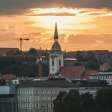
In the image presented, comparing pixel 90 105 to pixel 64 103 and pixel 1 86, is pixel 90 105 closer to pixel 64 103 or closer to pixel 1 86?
pixel 64 103

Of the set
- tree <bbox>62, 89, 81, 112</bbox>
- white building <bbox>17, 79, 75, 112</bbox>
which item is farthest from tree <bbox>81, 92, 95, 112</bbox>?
white building <bbox>17, 79, 75, 112</bbox>

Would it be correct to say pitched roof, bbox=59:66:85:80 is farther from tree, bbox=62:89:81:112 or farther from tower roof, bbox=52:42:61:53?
tree, bbox=62:89:81:112

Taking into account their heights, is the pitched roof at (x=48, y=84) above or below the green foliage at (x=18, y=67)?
above

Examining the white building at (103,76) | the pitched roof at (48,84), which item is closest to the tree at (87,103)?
the pitched roof at (48,84)

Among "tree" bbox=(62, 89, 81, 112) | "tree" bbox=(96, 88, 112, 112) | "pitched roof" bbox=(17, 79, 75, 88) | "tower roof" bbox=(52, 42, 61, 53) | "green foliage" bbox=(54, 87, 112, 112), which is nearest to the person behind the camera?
"tree" bbox=(62, 89, 81, 112)

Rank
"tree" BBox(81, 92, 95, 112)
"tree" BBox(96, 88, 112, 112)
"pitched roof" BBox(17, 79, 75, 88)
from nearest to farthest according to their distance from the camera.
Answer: "tree" BBox(96, 88, 112, 112) → "tree" BBox(81, 92, 95, 112) → "pitched roof" BBox(17, 79, 75, 88)

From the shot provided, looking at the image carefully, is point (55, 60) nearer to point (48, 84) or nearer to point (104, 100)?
point (48, 84)

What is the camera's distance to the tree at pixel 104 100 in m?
102

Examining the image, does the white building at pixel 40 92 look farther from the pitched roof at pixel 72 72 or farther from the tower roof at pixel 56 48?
the tower roof at pixel 56 48

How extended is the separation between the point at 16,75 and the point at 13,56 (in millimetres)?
19646

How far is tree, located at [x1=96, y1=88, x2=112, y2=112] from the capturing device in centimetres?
10206

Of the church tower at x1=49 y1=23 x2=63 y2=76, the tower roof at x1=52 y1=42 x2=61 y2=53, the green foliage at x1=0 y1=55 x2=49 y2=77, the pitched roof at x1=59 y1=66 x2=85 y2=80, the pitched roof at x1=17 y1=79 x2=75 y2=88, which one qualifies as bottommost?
the green foliage at x1=0 y1=55 x2=49 y2=77

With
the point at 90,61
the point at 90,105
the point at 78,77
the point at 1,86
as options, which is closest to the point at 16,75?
the point at 78,77

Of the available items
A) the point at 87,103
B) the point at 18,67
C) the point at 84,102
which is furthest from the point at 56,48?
the point at 87,103
